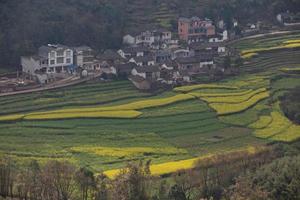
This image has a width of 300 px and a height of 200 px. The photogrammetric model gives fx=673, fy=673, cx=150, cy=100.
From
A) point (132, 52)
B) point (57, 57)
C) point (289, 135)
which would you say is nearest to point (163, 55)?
point (132, 52)

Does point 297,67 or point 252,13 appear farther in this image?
point 252,13

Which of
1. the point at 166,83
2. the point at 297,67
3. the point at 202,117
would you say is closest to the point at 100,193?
the point at 202,117

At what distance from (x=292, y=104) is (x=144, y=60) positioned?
1019cm

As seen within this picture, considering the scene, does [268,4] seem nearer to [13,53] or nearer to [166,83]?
[166,83]

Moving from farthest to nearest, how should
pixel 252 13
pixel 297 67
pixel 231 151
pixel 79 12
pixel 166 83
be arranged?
pixel 252 13 → pixel 79 12 → pixel 297 67 → pixel 166 83 → pixel 231 151

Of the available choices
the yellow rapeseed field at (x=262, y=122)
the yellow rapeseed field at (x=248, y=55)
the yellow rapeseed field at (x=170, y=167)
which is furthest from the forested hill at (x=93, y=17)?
the yellow rapeseed field at (x=170, y=167)

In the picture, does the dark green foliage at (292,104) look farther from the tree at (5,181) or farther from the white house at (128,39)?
the tree at (5,181)

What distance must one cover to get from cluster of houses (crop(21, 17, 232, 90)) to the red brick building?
66 mm

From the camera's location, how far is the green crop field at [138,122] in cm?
2406

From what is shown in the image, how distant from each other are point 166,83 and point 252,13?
15.8 m

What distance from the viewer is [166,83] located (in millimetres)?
33062

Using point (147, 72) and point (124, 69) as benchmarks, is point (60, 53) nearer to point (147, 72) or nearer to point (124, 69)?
point (124, 69)

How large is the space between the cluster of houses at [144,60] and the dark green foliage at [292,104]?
18.5ft

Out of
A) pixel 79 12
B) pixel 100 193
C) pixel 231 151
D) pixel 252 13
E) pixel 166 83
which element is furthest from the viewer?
pixel 252 13
